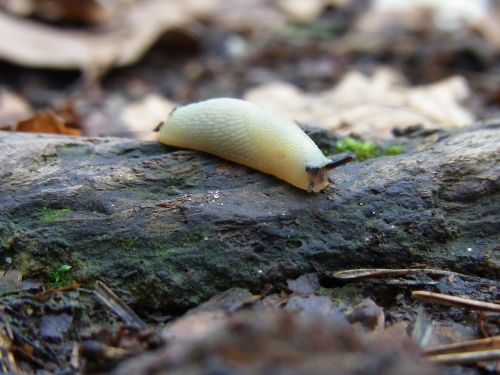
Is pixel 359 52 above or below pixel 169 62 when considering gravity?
above

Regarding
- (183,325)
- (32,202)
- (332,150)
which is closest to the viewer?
(183,325)

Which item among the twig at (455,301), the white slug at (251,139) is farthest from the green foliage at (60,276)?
the twig at (455,301)

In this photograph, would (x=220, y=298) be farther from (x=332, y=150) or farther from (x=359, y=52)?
(x=359, y=52)

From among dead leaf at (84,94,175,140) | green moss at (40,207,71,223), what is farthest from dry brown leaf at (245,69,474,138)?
green moss at (40,207,71,223)

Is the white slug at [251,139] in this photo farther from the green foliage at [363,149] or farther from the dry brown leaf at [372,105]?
the dry brown leaf at [372,105]

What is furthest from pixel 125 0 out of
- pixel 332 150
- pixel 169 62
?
pixel 332 150
